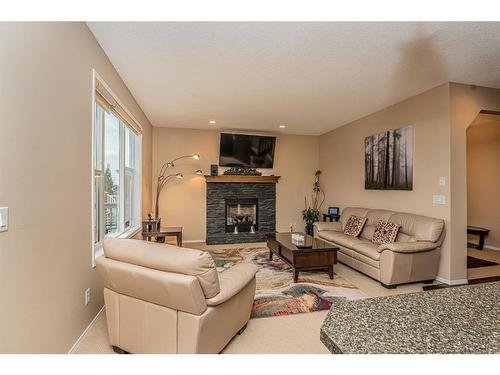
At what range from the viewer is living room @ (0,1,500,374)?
134 cm

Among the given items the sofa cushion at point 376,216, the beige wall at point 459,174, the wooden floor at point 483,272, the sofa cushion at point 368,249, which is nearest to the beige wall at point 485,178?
the wooden floor at point 483,272

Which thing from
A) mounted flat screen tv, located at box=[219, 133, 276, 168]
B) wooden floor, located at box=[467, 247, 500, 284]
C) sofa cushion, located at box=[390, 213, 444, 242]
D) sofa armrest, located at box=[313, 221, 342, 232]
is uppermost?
mounted flat screen tv, located at box=[219, 133, 276, 168]

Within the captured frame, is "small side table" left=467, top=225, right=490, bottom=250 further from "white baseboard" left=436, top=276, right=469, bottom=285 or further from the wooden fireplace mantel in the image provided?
the wooden fireplace mantel

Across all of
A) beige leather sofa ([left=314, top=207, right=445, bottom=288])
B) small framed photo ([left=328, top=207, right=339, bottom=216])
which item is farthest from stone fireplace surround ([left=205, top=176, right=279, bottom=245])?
beige leather sofa ([left=314, top=207, right=445, bottom=288])

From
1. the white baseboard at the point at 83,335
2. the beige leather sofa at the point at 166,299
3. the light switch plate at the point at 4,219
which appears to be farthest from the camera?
the white baseboard at the point at 83,335

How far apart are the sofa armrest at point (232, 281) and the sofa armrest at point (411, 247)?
192 cm

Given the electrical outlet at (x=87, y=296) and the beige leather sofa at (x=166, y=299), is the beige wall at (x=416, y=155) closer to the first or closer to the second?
the beige leather sofa at (x=166, y=299)

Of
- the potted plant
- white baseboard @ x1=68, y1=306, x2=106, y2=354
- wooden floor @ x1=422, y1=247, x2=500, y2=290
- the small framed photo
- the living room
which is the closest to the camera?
the living room

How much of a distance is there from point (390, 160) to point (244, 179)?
300 centimetres

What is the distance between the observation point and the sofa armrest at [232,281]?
1.65 m

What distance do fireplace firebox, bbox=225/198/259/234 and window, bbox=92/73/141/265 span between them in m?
2.14
